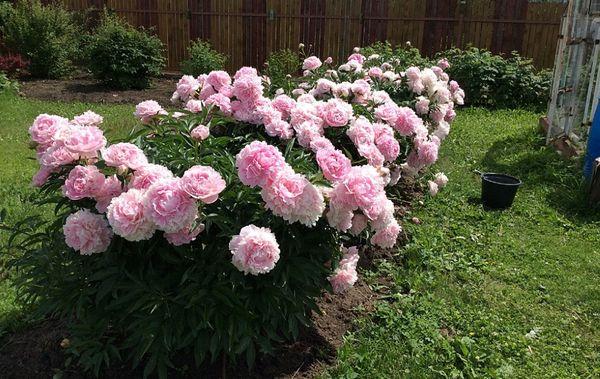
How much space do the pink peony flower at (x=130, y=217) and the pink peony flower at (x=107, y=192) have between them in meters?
0.15

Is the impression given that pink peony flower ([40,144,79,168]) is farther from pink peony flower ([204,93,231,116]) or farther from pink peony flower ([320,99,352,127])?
pink peony flower ([320,99,352,127])

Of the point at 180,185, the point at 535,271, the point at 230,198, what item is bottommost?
the point at 535,271

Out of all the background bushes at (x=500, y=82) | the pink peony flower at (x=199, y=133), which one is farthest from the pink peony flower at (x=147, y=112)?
the background bushes at (x=500, y=82)

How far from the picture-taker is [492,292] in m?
3.58

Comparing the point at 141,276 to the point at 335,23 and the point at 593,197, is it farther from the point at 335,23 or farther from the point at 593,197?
the point at 335,23

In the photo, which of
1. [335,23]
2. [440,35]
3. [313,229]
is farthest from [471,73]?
[313,229]

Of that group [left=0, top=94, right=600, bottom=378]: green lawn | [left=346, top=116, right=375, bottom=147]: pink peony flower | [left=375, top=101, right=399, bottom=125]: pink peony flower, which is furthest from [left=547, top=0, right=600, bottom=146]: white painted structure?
[left=346, top=116, right=375, bottom=147]: pink peony flower

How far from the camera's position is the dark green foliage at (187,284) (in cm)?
219

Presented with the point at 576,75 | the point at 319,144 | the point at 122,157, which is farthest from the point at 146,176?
the point at 576,75

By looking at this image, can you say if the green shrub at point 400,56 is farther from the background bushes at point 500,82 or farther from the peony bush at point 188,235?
the peony bush at point 188,235

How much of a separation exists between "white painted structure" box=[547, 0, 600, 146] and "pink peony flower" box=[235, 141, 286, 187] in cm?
505

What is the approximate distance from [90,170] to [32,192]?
3.09m

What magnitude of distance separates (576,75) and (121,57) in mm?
7725

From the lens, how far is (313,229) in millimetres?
2402
